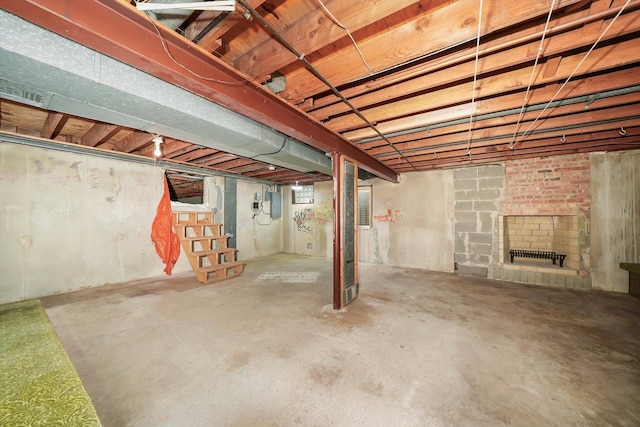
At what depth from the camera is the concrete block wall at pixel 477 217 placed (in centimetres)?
508

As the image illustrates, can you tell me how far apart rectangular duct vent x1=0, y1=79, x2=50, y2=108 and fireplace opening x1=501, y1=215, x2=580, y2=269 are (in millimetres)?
6993

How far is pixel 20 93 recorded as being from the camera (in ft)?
6.05

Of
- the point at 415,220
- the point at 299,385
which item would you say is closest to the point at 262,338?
the point at 299,385

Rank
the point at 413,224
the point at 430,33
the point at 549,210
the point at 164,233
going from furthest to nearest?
the point at 413,224 → the point at 164,233 → the point at 549,210 → the point at 430,33

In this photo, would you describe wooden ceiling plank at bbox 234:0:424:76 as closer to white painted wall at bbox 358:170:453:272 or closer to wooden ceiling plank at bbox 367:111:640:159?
wooden ceiling plank at bbox 367:111:640:159

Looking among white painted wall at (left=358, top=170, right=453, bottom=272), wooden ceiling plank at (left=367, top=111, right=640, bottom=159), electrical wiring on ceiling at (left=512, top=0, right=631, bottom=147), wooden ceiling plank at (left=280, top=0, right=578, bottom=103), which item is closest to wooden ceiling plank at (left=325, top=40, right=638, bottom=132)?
electrical wiring on ceiling at (left=512, top=0, right=631, bottom=147)

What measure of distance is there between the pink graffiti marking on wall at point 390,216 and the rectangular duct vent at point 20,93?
611 cm

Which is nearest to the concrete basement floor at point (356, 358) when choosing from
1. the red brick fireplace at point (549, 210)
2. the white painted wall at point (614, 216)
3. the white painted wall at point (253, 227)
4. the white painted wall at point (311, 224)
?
the white painted wall at point (614, 216)

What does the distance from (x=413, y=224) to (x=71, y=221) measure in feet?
23.2

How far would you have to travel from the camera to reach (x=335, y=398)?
A: 1.71 metres

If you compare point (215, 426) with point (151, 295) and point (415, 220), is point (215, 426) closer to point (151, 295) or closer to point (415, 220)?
point (151, 295)

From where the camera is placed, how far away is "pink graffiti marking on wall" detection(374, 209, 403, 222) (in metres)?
6.19

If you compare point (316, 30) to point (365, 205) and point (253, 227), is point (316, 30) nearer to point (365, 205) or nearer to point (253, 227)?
point (365, 205)

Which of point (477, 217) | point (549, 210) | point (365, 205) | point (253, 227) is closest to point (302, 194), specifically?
point (253, 227)
